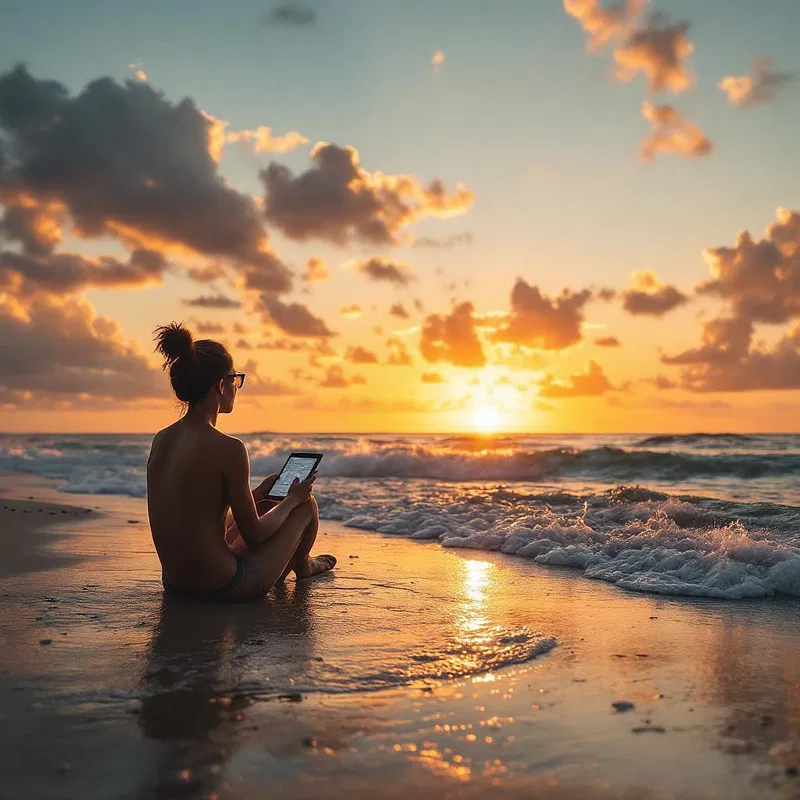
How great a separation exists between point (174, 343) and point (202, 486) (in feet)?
2.97

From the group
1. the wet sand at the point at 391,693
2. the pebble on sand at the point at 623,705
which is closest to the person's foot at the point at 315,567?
the wet sand at the point at 391,693

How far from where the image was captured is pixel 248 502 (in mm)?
4734

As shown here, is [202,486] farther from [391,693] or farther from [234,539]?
[391,693]

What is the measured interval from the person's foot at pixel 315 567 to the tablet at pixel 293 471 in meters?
0.72

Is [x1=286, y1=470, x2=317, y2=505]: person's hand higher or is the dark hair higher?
the dark hair

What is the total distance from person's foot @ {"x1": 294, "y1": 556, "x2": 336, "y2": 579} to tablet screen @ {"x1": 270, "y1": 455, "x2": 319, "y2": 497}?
2.41 feet

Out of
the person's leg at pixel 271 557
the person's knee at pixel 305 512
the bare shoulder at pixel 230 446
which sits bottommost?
the person's leg at pixel 271 557

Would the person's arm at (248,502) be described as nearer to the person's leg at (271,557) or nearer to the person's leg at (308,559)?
the person's leg at (271,557)

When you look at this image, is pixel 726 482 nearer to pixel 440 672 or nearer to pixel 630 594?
pixel 630 594

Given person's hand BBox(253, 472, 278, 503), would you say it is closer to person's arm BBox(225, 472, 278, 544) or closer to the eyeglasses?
person's arm BBox(225, 472, 278, 544)

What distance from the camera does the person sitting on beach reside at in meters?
4.54

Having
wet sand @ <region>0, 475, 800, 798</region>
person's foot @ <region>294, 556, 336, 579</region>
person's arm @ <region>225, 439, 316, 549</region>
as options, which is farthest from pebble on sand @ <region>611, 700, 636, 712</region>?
person's foot @ <region>294, 556, 336, 579</region>

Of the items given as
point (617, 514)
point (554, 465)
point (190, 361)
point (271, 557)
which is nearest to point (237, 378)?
point (190, 361)

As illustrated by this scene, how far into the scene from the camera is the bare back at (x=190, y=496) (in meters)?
4.55
